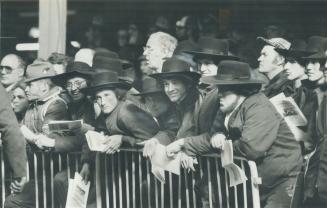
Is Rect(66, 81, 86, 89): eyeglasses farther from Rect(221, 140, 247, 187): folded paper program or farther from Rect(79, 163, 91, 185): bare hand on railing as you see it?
Rect(221, 140, 247, 187): folded paper program

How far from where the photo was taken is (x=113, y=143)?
283 inches

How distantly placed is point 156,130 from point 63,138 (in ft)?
3.09

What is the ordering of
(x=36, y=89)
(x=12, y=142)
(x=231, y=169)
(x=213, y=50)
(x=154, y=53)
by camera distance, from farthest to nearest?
(x=36, y=89) → (x=154, y=53) → (x=213, y=50) → (x=12, y=142) → (x=231, y=169)

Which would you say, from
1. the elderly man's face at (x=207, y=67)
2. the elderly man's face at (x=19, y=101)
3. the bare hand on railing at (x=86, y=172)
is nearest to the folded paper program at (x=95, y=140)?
the bare hand on railing at (x=86, y=172)

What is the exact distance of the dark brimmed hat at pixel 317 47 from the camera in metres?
7.03

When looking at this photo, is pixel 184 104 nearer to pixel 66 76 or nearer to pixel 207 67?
pixel 207 67

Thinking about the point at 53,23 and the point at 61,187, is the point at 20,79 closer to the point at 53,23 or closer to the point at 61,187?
the point at 53,23

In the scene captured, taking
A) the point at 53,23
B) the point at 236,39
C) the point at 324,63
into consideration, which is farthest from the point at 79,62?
the point at 324,63

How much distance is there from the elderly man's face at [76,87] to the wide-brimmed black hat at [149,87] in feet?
1.81

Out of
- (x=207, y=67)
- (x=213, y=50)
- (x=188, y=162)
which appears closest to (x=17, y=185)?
(x=188, y=162)

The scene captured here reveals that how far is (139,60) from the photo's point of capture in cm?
758

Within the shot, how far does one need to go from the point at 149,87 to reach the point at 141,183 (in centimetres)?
99

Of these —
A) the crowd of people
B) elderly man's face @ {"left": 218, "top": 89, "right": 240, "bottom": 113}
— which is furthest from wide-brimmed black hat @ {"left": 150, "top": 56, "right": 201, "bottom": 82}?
elderly man's face @ {"left": 218, "top": 89, "right": 240, "bottom": 113}

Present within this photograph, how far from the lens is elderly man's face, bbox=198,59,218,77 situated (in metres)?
7.10
